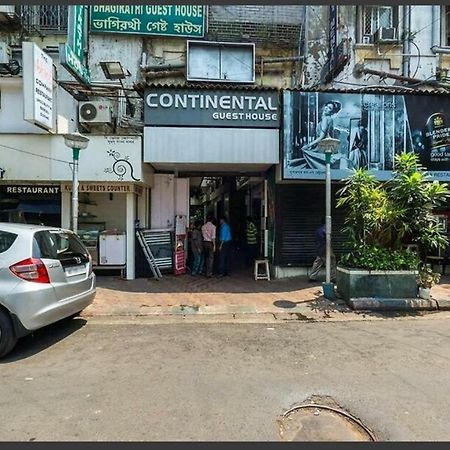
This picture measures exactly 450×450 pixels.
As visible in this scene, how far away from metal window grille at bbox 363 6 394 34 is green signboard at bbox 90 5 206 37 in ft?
17.6

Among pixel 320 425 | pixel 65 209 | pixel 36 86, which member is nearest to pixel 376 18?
pixel 36 86

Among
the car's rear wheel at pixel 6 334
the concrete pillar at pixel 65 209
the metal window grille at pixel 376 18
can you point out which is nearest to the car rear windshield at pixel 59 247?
the car's rear wheel at pixel 6 334

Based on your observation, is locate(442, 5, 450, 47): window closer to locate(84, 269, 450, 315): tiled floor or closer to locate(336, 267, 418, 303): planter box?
locate(84, 269, 450, 315): tiled floor

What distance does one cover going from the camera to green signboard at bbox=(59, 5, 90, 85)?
9.04 m

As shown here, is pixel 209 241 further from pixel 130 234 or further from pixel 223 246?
pixel 130 234

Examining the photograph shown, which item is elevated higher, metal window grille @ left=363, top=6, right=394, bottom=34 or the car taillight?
metal window grille @ left=363, top=6, right=394, bottom=34

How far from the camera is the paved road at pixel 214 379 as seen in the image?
328cm

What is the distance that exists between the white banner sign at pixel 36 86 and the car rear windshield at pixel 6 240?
4.43 m

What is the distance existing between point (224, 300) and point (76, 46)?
8.09m

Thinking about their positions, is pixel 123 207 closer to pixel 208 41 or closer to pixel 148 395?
pixel 208 41

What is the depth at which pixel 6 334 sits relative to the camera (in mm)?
4906

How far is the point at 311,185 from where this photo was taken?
1047 centimetres

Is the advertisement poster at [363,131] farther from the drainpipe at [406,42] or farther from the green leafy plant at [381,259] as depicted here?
the drainpipe at [406,42]

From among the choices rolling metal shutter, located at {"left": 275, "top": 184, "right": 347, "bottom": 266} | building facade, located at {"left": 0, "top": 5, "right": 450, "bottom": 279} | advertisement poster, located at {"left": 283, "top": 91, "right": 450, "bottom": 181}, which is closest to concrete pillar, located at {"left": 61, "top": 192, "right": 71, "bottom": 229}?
building facade, located at {"left": 0, "top": 5, "right": 450, "bottom": 279}
